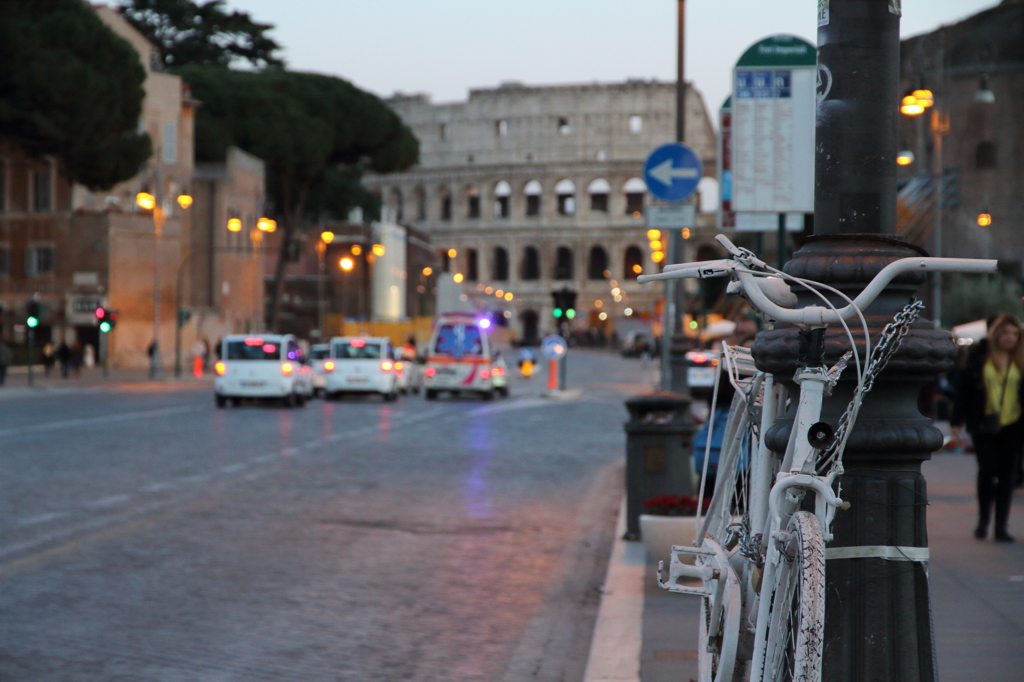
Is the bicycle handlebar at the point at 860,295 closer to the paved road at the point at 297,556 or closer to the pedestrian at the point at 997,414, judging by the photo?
the paved road at the point at 297,556

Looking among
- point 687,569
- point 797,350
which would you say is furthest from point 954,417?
point 797,350

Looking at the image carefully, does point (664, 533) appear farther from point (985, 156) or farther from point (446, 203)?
point (446, 203)

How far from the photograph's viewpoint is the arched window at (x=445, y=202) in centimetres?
12962

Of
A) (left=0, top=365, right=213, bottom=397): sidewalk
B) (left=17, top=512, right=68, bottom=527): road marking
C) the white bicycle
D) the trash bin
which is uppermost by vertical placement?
the white bicycle

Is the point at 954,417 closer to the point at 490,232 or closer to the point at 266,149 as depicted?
the point at 266,149

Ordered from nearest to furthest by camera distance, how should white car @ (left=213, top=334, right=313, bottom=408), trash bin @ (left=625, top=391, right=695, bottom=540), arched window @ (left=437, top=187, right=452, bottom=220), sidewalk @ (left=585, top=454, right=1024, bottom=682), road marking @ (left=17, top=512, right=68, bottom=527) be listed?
sidewalk @ (left=585, top=454, right=1024, bottom=682), trash bin @ (left=625, top=391, right=695, bottom=540), road marking @ (left=17, top=512, right=68, bottom=527), white car @ (left=213, top=334, right=313, bottom=408), arched window @ (left=437, top=187, right=452, bottom=220)

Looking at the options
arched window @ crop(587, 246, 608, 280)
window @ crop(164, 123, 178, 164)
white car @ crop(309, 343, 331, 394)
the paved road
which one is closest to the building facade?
arched window @ crop(587, 246, 608, 280)

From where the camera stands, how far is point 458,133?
430 feet

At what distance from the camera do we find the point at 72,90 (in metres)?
47.4

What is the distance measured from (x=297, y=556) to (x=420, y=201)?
4862 inches

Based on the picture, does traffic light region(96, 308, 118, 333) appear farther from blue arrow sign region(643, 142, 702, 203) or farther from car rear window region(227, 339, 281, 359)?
blue arrow sign region(643, 142, 702, 203)

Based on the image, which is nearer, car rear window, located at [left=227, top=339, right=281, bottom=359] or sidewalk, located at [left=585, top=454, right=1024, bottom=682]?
sidewalk, located at [left=585, top=454, right=1024, bottom=682]

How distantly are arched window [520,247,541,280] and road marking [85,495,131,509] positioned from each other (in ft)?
377

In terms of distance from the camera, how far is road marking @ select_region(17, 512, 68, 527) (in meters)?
10.6
